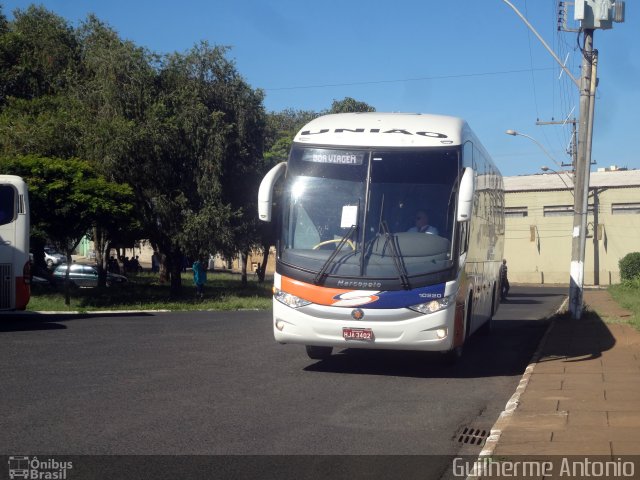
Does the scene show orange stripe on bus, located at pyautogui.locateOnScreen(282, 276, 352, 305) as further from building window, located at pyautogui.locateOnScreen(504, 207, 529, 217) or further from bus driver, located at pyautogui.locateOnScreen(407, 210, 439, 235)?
building window, located at pyautogui.locateOnScreen(504, 207, 529, 217)

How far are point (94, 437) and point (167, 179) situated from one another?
909 inches

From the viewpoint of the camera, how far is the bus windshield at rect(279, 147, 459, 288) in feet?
35.3

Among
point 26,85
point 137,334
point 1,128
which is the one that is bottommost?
point 137,334

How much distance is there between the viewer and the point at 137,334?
15742 mm

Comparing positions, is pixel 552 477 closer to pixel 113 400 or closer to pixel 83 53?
pixel 113 400

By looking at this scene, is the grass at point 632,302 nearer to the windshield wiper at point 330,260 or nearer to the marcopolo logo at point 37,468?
the windshield wiper at point 330,260

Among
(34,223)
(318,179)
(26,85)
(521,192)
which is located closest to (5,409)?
(318,179)

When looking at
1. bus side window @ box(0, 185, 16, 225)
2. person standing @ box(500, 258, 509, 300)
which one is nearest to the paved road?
bus side window @ box(0, 185, 16, 225)

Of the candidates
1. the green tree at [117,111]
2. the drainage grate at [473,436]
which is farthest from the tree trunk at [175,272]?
the drainage grate at [473,436]

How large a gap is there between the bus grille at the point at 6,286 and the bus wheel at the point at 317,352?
7442 mm

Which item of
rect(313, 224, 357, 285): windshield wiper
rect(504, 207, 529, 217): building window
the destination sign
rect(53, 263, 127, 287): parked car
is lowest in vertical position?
rect(53, 263, 127, 287): parked car

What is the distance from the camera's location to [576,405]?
343 inches

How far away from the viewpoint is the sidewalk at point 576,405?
6918 millimetres

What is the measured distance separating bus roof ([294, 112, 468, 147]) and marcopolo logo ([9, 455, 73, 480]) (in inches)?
246
